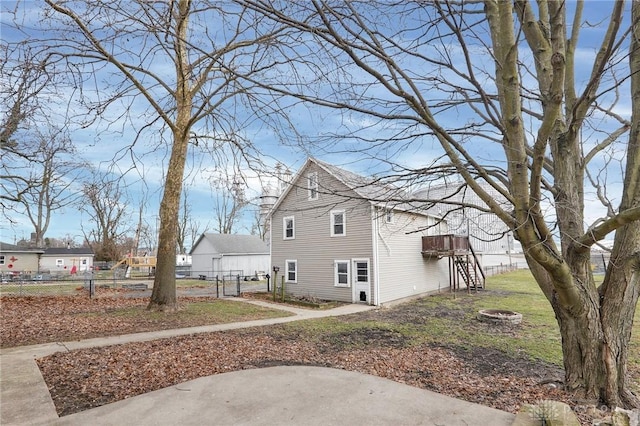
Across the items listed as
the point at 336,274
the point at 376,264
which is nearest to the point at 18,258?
the point at 336,274

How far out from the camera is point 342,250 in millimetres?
16844

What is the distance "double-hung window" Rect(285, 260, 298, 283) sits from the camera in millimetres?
18797

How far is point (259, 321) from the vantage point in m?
10.8

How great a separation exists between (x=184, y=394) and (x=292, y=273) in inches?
580

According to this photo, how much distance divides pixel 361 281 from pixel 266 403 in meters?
12.1

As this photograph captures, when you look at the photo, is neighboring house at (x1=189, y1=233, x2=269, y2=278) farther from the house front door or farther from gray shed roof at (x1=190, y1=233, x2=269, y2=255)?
the house front door

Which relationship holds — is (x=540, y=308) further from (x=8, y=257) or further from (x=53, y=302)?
(x=8, y=257)

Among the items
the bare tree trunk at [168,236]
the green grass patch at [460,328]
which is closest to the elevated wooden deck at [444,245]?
the green grass patch at [460,328]

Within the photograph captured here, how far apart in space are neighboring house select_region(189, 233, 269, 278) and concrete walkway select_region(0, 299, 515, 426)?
26.5 m

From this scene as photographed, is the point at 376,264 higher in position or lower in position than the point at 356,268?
higher

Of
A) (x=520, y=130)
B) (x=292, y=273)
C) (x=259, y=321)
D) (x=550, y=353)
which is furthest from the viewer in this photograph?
(x=292, y=273)

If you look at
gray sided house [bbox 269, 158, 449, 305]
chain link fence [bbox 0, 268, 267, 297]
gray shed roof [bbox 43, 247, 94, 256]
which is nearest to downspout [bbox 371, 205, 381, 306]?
gray sided house [bbox 269, 158, 449, 305]

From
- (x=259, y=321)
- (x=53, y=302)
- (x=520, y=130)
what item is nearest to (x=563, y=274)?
(x=520, y=130)

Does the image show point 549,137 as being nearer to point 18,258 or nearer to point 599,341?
point 599,341
